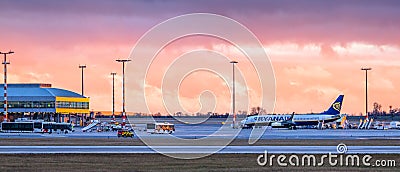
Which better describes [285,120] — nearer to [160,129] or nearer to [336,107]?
[336,107]

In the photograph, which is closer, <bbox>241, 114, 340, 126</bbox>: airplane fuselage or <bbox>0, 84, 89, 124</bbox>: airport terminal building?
<bbox>241, 114, 340, 126</bbox>: airplane fuselage

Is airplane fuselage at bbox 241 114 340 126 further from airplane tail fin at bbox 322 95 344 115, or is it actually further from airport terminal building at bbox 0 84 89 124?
airport terminal building at bbox 0 84 89 124

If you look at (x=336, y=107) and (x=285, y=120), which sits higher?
(x=336, y=107)

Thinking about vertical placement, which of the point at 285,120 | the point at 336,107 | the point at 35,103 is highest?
the point at 35,103

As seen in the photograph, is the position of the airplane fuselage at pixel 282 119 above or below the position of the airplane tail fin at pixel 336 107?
below

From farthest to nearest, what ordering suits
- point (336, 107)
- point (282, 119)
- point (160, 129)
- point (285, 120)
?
1. point (336, 107)
2. point (282, 119)
3. point (285, 120)
4. point (160, 129)

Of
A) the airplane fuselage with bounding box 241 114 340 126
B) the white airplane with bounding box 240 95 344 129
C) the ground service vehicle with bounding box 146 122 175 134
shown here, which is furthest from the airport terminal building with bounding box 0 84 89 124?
the ground service vehicle with bounding box 146 122 175 134

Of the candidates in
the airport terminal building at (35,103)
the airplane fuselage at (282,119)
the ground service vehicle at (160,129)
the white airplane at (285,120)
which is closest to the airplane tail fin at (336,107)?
the white airplane at (285,120)

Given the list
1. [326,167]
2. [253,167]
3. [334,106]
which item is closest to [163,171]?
[253,167]

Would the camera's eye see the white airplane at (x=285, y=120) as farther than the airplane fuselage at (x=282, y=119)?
No

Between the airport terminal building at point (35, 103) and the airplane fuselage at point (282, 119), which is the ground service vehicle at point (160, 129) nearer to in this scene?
the airplane fuselage at point (282, 119)

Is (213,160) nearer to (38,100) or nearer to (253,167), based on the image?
(253,167)

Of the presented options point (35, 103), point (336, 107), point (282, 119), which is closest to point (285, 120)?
point (282, 119)

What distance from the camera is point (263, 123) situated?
180625 mm
